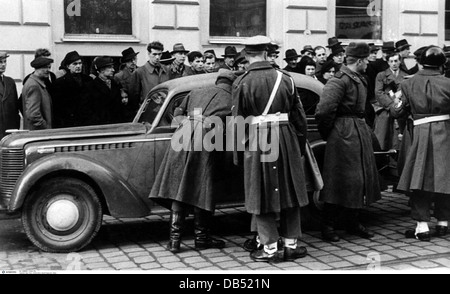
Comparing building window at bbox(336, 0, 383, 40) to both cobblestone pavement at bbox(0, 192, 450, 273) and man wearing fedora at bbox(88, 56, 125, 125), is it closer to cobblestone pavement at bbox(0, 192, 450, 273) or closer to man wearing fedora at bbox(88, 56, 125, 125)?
man wearing fedora at bbox(88, 56, 125, 125)

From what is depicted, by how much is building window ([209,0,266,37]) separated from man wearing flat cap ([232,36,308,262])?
21.3 feet

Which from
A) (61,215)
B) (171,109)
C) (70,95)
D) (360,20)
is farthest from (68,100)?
(360,20)

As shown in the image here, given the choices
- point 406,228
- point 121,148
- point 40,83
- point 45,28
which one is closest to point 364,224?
point 406,228

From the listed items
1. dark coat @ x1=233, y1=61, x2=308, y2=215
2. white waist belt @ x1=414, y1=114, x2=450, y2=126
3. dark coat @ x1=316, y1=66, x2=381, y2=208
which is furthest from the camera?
white waist belt @ x1=414, y1=114, x2=450, y2=126

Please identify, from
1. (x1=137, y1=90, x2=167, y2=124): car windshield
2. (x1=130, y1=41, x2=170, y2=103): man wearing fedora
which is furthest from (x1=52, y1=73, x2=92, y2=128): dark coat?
(x1=137, y1=90, x2=167, y2=124): car windshield

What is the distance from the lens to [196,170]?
20.7ft

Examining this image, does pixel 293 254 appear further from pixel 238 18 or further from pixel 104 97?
pixel 238 18

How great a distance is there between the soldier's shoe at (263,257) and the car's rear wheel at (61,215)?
1628 mm

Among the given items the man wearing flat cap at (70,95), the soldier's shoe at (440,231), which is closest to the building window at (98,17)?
the man wearing flat cap at (70,95)

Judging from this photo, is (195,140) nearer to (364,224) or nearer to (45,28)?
(364,224)

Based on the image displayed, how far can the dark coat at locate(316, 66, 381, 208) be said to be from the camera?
21.7ft

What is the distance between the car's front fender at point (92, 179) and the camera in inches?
245

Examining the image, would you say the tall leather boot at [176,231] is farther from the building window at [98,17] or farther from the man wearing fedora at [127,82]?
the building window at [98,17]
